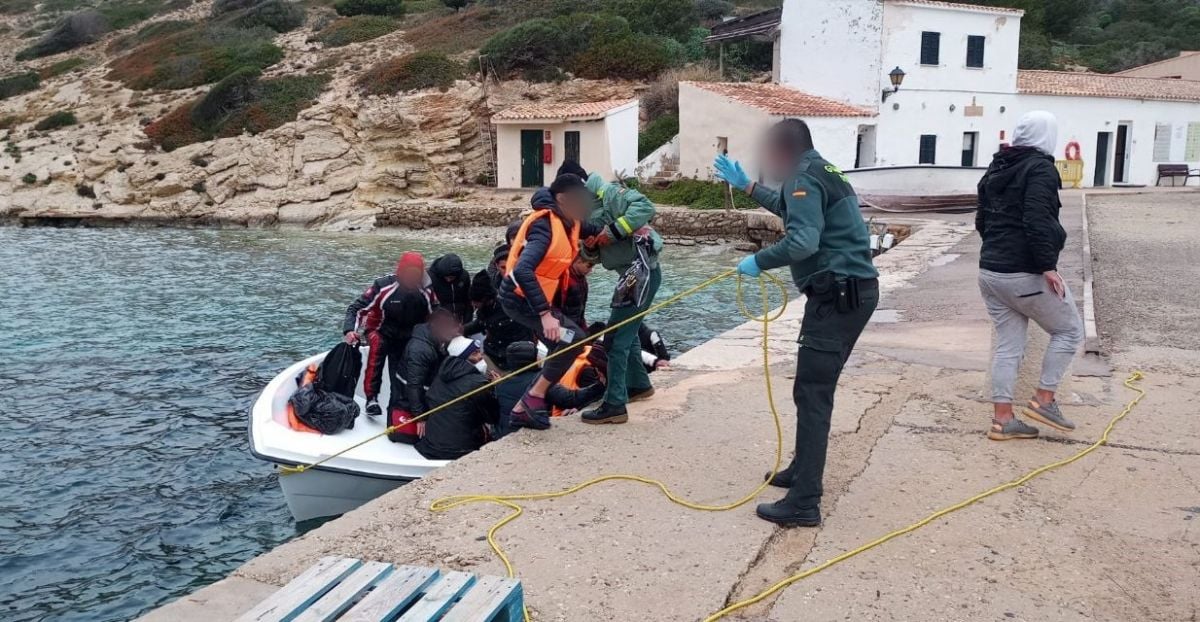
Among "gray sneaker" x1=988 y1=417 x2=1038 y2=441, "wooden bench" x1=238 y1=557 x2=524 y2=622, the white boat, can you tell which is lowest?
the white boat

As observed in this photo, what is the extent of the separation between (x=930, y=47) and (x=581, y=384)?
87.2 feet

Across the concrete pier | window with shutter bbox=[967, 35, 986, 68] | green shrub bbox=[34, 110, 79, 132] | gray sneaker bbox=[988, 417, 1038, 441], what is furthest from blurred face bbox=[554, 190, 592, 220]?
green shrub bbox=[34, 110, 79, 132]

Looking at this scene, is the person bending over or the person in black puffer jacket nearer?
the person in black puffer jacket

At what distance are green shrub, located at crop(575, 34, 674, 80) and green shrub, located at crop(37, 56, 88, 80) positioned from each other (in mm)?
24441

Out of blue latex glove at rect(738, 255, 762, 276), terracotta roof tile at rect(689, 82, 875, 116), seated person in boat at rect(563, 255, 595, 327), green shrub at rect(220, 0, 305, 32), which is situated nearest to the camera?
blue latex glove at rect(738, 255, 762, 276)

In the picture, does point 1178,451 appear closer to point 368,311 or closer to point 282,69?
point 368,311

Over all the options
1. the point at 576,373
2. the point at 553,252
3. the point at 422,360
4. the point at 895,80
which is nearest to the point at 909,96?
the point at 895,80

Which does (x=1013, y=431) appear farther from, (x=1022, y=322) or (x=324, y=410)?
(x=324, y=410)

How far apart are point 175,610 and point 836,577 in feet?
8.77

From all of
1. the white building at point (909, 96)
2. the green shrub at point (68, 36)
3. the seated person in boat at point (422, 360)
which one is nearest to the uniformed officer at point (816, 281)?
the seated person in boat at point (422, 360)

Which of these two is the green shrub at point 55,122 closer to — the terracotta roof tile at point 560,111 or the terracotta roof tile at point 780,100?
the terracotta roof tile at point 560,111

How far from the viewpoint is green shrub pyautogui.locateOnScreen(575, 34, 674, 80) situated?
34.8 meters

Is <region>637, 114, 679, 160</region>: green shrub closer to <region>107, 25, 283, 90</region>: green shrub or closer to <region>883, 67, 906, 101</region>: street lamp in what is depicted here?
<region>883, 67, 906, 101</region>: street lamp

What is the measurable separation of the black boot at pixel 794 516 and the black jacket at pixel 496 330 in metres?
3.73
